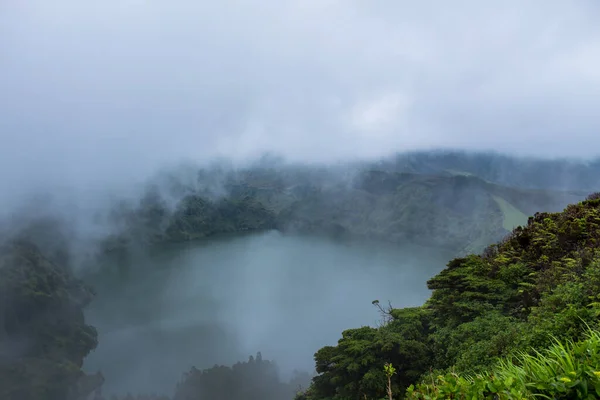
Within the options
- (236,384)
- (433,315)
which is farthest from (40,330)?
(433,315)

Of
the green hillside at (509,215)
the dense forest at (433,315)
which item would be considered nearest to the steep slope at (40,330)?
the dense forest at (433,315)

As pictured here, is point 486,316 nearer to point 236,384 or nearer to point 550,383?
point 550,383

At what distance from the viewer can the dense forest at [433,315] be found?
5172mm

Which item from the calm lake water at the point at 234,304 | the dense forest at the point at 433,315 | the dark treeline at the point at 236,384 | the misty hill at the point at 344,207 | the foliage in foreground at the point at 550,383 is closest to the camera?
the foliage in foreground at the point at 550,383

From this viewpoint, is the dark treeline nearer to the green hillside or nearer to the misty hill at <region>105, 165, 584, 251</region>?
the misty hill at <region>105, 165, 584, 251</region>

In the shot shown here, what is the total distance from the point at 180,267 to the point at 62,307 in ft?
123

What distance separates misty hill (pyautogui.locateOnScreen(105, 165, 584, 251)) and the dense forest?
0.70 metres

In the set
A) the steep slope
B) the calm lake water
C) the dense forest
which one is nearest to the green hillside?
the dense forest

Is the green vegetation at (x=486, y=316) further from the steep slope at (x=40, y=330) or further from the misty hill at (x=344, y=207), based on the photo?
the misty hill at (x=344, y=207)

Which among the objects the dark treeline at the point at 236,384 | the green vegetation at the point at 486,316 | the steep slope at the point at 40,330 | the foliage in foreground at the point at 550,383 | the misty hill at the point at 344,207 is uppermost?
the misty hill at the point at 344,207

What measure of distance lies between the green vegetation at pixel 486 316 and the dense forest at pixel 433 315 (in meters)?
0.04

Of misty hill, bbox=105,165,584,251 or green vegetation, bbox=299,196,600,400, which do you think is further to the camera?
misty hill, bbox=105,165,584,251

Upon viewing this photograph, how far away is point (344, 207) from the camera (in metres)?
156

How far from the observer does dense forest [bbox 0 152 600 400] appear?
517 centimetres
